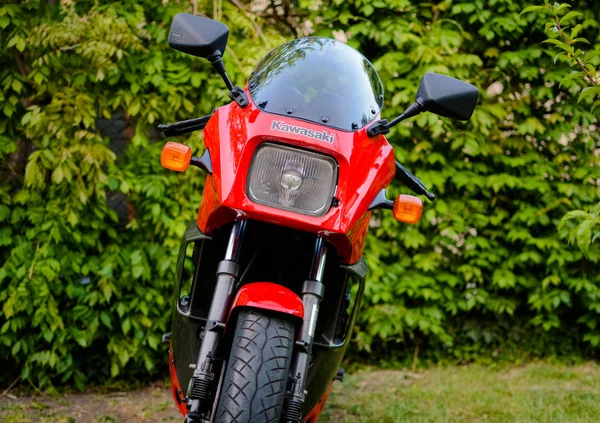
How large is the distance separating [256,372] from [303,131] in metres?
0.81

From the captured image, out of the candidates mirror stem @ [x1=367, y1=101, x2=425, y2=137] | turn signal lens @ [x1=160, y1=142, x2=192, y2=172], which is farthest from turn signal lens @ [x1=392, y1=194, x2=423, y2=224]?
turn signal lens @ [x1=160, y1=142, x2=192, y2=172]

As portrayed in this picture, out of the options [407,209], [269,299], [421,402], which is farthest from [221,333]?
[421,402]

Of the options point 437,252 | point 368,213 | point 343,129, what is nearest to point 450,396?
point 437,252

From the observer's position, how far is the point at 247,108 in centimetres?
265

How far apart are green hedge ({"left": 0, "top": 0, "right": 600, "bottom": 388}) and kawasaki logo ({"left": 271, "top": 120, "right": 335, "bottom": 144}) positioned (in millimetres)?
2069

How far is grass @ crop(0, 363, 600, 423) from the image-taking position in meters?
4.16

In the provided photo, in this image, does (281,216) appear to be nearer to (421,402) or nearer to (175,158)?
(175,158)

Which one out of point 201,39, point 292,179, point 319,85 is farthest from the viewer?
point 319,85

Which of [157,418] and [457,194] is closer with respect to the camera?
[157,418]

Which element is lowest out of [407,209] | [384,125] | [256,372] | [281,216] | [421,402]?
[421,402]

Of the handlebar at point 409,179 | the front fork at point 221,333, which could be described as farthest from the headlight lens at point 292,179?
the handlebar at point 409,179

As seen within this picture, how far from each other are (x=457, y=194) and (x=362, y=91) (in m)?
2.82

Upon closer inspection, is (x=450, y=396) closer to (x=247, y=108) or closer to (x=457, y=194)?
(x=457, y=194)

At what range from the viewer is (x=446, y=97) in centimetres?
265
